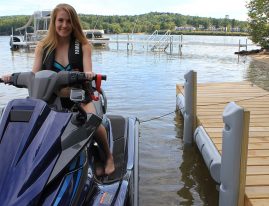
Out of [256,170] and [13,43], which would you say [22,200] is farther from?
[13,43]

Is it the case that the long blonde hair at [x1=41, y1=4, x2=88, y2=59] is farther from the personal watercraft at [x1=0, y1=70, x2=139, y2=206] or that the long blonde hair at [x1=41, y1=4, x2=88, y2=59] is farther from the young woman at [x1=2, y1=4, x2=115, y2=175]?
the personal watercraft at [x1=0, y1=70, x2=139, y2=206]

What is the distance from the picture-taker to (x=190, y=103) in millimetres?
5879

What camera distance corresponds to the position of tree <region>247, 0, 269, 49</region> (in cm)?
2734

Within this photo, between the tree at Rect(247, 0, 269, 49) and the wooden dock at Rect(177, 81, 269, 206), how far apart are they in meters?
19.9

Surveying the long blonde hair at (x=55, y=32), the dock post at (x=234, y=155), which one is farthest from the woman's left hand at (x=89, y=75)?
the dock post at (x=234, y=155)

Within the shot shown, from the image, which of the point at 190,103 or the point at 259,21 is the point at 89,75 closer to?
the point at 190,103

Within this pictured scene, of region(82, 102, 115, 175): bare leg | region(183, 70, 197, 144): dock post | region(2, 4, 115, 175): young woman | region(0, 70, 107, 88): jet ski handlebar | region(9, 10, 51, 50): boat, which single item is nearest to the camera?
region(0, 70, 107, 88): jet ski handlebar

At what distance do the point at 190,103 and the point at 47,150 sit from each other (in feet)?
13.4

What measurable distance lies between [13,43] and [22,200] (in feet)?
113

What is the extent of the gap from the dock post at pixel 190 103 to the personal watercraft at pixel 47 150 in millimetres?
3264

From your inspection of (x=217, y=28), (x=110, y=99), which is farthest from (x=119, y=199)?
(x=217, y=28)

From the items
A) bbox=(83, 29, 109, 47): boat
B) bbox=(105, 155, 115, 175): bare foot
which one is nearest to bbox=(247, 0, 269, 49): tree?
bbox=(83, 29, 109, 47): boat

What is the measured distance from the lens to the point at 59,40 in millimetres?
3326

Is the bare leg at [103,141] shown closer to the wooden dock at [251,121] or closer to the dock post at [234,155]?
the dock post at [234,155]
